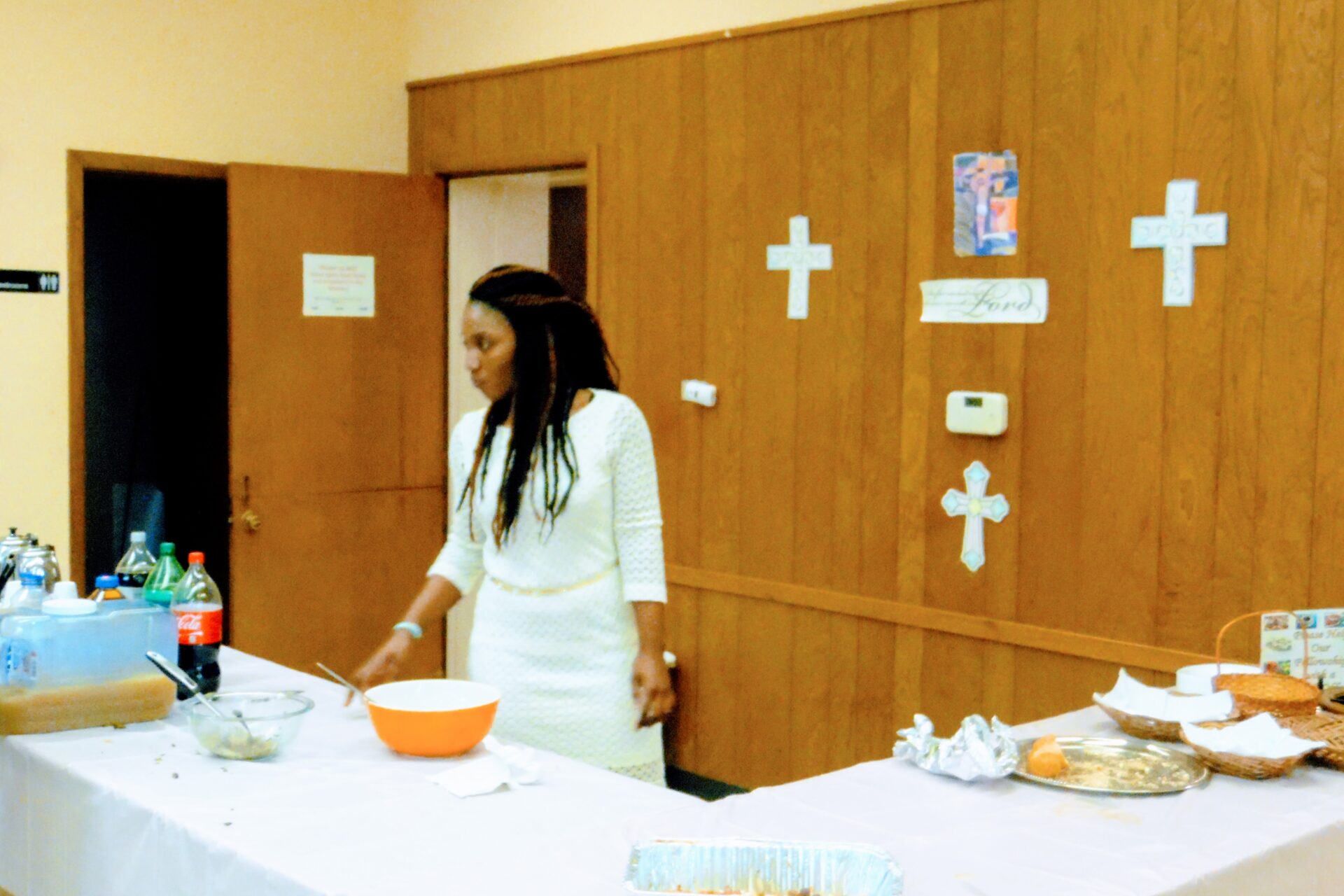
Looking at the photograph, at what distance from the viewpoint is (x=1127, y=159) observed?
3227mm

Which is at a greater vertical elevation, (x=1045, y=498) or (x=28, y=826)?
(x=1045, y=498)

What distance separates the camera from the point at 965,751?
6.34ft

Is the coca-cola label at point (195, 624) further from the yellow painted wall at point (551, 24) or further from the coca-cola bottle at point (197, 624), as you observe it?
the yellow painted wall at point (551, 24)

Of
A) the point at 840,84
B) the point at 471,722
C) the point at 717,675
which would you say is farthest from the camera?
the point at 717,675

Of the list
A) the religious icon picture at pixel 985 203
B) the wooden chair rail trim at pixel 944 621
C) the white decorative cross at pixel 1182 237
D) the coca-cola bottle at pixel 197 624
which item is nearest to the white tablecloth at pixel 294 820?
the coca-cola bottle at pixel 197 624

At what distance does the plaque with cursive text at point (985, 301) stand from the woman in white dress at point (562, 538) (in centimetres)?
131

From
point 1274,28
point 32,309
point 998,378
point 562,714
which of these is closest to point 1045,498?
Result: point 998,378

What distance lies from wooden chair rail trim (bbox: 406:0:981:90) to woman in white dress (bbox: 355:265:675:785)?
158 centimetres

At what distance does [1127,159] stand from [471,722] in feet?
6.76

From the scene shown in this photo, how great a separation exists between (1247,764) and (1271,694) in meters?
0.25

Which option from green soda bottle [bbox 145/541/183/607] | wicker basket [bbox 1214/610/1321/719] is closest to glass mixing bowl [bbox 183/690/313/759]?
green soda bottle [bbox 145/541/183/607]

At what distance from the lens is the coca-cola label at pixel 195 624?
2359 mm

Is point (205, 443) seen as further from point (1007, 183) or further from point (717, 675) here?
point (1007, 183)

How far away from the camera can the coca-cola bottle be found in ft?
7.75
